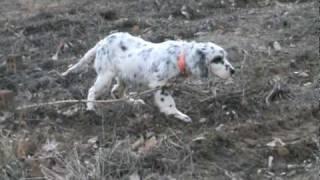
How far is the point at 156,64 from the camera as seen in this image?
7.25 meters

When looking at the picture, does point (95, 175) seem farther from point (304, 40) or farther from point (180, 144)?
point (304, 40)

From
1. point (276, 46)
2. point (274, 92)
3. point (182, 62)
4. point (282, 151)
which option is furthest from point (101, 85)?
point (276, 46)

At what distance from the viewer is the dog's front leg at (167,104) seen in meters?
7.16

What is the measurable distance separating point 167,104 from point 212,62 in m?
0.60

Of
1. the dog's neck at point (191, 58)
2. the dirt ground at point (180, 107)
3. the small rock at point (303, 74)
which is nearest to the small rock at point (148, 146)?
the dirt ground at point (180, 107)

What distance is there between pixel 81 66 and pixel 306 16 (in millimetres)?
3918

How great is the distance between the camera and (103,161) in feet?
18.7

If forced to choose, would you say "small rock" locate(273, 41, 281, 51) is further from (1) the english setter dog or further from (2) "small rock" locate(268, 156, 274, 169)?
(2) "small rock" locate(268, 156, 274, 169)

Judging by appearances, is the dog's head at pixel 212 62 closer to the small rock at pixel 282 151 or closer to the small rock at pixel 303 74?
the small rock at pixel 282 151

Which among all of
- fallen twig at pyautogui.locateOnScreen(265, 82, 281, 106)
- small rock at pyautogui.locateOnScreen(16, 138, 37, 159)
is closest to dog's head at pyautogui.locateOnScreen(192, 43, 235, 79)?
fallen twig at pyautogui.locateOnScreen(265, 82, 281, 106)

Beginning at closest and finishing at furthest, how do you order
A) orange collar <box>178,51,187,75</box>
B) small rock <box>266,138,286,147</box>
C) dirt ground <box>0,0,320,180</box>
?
1. dirt ground <box>0,0,320,180</box>
2. small rock <box>266,138,286,147</box>
3. orange collar <box>178,51,187,75</box>

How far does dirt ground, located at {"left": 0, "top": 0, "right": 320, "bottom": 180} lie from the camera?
591 cm

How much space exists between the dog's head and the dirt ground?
1.41 feet

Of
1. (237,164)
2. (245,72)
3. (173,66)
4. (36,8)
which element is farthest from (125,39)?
(36,8)
